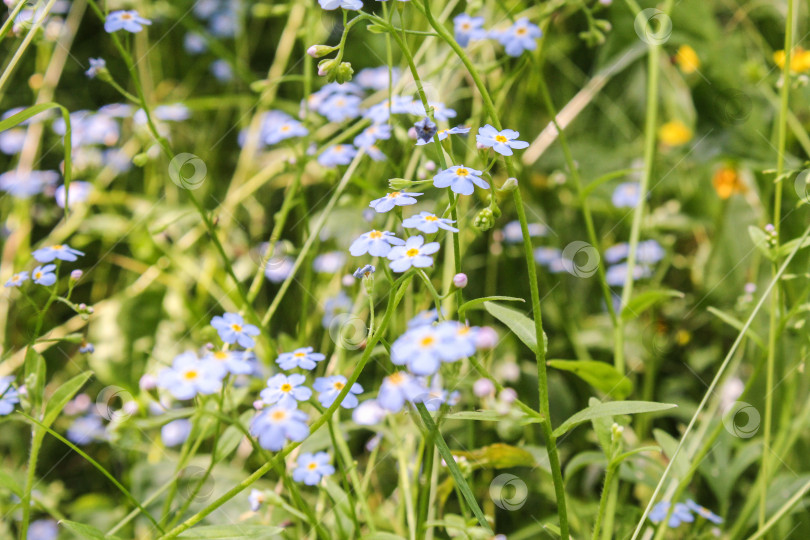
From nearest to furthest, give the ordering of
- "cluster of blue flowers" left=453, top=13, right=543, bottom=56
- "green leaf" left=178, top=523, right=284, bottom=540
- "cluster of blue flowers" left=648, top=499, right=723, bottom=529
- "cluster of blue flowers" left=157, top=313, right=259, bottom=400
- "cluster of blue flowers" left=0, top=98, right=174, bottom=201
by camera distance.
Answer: "cluster of blue flowers" left=157, top=313, right=259, bottom=400 → "green leaf" left=178, top=523, right=284, bottom=540 → "cluster of blue flowers" left=648, top=499, right=723, bottom=529 → "cluster of blue flowers" left=453, top=13, right=543, bottom=56 → "cluster of blue flowers" left=0, top=98, right=174, bottom=201

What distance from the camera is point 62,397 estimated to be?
944mm

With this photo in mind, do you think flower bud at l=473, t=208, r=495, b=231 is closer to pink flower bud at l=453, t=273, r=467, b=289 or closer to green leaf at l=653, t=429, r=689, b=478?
pink flower bud at l=453, t=273, r=467, b=289

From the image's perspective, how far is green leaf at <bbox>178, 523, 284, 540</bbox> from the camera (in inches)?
32.9

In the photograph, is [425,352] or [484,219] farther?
[484,219]

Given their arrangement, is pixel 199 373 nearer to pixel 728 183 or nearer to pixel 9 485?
pixel 9 485

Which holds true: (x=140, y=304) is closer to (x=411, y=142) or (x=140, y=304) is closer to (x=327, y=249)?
(x=327, y=249)

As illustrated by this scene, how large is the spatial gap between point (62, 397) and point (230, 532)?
0.29 meters

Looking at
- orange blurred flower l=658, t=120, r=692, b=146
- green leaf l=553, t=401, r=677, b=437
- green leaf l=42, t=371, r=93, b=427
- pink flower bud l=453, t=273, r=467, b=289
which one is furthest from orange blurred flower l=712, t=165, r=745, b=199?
green leaf l=42, t=371, r=93, b=427

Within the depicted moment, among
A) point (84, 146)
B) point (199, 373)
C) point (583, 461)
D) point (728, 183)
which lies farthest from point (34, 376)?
point (728, 183)

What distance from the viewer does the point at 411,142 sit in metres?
1.12

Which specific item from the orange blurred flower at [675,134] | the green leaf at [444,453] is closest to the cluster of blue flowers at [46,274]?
the green leaf at [444,453]

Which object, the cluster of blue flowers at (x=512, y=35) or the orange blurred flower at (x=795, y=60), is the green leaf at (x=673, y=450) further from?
the orange blurred flower at (x=795, y=60)

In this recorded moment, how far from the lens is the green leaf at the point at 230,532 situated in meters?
0.83

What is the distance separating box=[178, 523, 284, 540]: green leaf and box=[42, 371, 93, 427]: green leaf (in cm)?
23
